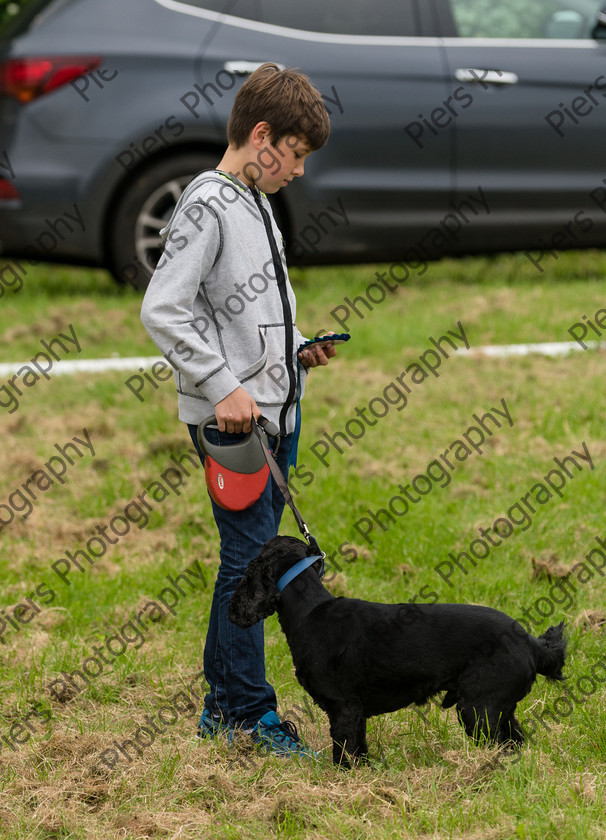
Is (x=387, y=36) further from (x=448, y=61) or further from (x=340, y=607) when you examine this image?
(x=340, y=607)

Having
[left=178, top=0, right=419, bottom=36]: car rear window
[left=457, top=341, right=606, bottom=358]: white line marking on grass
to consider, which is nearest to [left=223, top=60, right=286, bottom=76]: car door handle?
[left=178, top=0, right=419, bottom=36]: car rear window

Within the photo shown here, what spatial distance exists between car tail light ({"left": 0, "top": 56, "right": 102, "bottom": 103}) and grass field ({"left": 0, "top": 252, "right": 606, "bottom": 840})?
1.41 meters

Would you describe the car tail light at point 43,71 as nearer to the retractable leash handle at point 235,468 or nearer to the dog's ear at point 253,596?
the retractable leash handle at point 235,468

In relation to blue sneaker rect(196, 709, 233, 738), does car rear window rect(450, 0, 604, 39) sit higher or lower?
higher

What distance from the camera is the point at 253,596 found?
2.90 metres

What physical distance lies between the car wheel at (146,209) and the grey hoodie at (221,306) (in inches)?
157

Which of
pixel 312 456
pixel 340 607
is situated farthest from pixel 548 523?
pixel 340 607

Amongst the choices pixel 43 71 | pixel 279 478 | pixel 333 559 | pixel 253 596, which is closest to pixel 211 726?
pixel 253 596

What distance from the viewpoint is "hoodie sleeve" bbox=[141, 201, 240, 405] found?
9.21 feet

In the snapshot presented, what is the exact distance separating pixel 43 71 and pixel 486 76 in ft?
9.48

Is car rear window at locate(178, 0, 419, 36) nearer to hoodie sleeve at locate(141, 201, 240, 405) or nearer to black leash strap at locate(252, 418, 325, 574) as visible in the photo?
hoodie sleeve at locate(141, 201, 240, 405)

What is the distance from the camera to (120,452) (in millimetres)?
5398

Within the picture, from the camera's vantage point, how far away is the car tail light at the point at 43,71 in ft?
22.2

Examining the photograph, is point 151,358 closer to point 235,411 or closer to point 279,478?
point 279,478
